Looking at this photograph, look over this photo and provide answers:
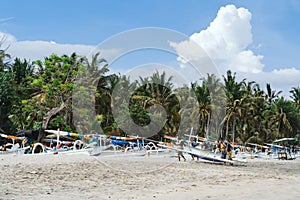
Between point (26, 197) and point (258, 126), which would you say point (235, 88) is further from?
point (26, 197)

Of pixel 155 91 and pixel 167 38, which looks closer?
pixel 167 38

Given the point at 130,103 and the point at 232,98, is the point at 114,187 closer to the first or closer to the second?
the point at 130,103

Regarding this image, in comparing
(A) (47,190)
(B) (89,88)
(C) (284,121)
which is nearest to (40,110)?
(B) (89,88)

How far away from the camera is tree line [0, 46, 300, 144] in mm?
19041

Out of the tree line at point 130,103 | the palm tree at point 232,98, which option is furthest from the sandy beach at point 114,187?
the palm tree at point 232,98

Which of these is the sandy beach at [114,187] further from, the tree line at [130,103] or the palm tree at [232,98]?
the palm tree at [232,98]

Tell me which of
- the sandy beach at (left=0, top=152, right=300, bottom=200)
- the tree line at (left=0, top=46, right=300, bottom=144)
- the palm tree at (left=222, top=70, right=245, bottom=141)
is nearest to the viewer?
the sandy beach at (left=0, top=152, right=300, bottom=200)

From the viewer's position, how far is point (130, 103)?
63.5 feet

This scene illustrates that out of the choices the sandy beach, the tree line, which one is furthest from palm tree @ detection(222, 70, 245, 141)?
the sandy beach

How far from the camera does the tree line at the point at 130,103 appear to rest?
19041 mm

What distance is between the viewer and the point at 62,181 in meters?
8.95

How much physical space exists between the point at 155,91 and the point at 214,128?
74.0 feet

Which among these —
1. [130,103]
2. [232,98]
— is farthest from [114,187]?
[232,98]

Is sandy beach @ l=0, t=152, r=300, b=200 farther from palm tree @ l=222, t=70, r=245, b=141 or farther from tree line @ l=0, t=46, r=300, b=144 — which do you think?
palm tree @ l=222, t=70, r=245, b=141
